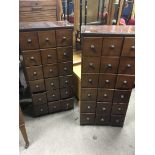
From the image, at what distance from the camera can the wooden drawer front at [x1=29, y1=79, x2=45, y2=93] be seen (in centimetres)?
184

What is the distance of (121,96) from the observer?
1.77 metres

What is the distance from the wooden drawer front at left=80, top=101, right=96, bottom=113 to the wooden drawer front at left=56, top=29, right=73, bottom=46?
65 cm

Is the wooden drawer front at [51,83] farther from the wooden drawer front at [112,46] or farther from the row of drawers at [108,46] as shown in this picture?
the wooden drawer front at [112,46]

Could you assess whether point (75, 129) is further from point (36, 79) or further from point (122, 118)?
point (36, 79)

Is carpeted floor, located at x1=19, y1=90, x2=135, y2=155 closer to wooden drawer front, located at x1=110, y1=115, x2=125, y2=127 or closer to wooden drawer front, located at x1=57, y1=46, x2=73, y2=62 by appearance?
wooden drawer front, located at x1=110, y1=115, x2=125, y2=127

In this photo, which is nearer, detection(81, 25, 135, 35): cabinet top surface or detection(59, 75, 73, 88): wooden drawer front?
detection(81, 25, 135, 35): cabinet top surface

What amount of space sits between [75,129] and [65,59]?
0.82 meters

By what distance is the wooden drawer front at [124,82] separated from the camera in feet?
5.41

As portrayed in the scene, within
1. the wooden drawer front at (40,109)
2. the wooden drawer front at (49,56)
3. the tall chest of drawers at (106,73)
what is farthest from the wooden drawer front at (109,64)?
the wooden drawer front at (40,109)

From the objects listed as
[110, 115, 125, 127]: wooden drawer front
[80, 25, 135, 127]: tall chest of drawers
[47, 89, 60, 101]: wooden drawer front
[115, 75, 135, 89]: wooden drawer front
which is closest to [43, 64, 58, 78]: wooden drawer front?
[47, 89, 60, 101]: wooden drawer front

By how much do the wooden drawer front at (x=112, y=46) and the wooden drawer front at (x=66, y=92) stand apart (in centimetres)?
73

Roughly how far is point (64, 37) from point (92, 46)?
1.16 feet
